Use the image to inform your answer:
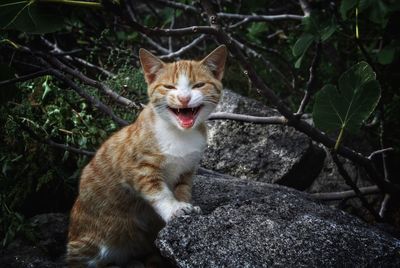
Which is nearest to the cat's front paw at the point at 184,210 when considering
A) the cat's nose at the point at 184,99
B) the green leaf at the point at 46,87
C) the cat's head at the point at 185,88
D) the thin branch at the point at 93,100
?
the cat's head at the point at 185,88

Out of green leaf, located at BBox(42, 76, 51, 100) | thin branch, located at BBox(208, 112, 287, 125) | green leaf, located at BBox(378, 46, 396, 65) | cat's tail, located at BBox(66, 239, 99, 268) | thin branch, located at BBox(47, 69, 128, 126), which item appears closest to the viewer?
cat's tail, located at BBox(66, 239, 99, 268)

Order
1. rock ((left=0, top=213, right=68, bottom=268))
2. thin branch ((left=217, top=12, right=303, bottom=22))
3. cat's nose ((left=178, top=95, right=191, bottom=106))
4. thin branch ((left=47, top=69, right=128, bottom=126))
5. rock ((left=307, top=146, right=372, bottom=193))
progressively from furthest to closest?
thin branch ((left=217, top=12, right=303, bottom=22)), rock ((left=307, top=146, right=372, bottom=193)), thin branch ((left=47, top=69, right=128, bottom=126)), rock ((left=0, top=213, right=68, bottom=268)), cat's nose ((left=178, top=95, right=191, bottom=106))

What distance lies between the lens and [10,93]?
2740 millimetres

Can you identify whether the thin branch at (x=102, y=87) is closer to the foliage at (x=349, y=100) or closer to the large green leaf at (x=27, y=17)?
the large green leaf at (x=27, y=17)

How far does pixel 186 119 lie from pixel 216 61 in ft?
1.54

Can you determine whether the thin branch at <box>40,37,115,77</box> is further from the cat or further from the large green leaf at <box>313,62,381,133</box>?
the large green leaf at <box>313,62,381,133</box>

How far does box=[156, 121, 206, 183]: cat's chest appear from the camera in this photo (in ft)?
8.90

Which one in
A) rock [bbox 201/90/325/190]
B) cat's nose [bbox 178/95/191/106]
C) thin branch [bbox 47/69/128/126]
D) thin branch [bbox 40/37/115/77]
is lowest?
rock [bbox 201/90/325/190]

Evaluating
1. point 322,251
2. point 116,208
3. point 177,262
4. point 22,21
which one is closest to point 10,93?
point 22,21

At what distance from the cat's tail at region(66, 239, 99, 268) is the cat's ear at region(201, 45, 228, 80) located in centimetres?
124

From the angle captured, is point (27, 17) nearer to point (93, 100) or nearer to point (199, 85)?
point (199, 85)

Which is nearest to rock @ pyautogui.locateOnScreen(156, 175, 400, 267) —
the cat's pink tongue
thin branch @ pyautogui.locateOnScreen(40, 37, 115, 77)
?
the cat's pink tongue

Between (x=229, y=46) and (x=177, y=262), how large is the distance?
3.48ft

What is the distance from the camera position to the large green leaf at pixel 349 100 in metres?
2.74
